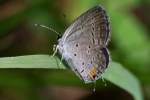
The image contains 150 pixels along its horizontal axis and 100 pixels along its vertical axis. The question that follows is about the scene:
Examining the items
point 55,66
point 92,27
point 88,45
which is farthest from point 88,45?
point 55,66

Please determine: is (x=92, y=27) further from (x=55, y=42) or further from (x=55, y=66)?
(x=55, y=42)

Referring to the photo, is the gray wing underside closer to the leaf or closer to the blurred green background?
the leaf

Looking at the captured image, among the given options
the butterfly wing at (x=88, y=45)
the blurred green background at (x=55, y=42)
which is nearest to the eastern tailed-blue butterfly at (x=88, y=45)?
the butterfly wing at (x=88, y=45)

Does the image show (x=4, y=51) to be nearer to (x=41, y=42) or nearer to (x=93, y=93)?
(x=41, y=42)

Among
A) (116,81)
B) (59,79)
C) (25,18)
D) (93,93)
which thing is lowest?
(93,93)

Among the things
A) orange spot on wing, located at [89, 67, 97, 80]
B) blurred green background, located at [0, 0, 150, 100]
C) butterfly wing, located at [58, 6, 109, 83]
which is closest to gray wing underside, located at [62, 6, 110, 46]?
butterfly wing, located at [58, 6, 109, 83]

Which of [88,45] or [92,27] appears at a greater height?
[92,27]

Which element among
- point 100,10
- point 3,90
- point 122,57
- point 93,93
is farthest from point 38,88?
point 100,10
